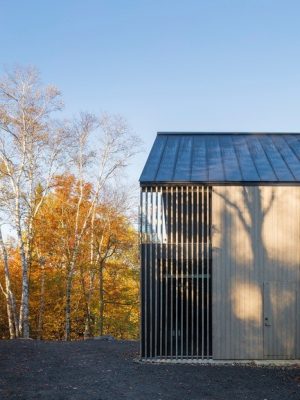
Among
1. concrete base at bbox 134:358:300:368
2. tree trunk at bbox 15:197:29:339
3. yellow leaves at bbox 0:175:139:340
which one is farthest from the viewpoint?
yellow leaves at bbox 0:175:139:340

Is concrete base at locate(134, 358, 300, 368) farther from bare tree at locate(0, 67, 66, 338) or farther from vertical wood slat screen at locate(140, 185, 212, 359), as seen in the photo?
bare tree at locate(0, 67, 66, 338)

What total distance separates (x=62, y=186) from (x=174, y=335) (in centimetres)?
1212

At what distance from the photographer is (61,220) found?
2280cm

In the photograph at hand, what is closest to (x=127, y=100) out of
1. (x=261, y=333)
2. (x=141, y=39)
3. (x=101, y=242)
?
(x=141, y=39)

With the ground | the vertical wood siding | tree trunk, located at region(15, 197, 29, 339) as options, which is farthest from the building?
tree trunk, located at region(15, 197, 29, 339)

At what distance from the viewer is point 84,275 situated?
25.0 metres

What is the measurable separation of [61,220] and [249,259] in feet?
39.8

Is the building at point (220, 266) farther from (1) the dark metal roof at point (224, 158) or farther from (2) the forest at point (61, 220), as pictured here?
(2) the forest at point (61, 220)

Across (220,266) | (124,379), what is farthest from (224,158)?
(124,379)

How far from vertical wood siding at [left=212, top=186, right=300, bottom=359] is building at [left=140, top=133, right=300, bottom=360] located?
2cm

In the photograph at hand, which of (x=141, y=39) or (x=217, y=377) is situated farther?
(x=141, y=39)

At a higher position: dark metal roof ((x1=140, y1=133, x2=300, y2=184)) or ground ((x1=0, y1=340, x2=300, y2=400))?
dark metal roof ((x1=140, y1=133, x2=300, y2=184))

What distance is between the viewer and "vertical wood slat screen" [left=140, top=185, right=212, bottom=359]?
40.4ft

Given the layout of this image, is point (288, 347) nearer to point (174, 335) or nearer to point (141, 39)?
point (174, 335)
